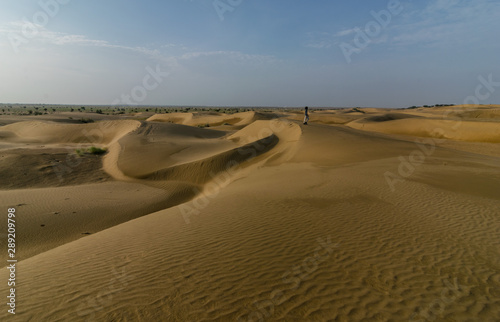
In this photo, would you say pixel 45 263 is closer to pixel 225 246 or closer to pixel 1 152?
pixel 225 246

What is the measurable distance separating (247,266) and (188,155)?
45.5ft

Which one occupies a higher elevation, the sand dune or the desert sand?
the sand dune

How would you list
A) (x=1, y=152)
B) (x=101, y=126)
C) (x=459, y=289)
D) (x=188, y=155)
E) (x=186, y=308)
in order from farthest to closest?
(x=101, y=126) < (x=188, y=155) < (x=1, y=152) < (x=459, y=289) < (x=186, y=308)

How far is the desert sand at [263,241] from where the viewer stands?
3.41 meters

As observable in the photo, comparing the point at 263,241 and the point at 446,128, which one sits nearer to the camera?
the point at 263,241

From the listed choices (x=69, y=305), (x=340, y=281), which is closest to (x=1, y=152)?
(x=69, y=305)

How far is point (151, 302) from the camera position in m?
3.46

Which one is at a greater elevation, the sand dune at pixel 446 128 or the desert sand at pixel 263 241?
the sand dune at pixel 446 128

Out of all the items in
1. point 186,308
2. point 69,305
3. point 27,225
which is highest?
point 186,308

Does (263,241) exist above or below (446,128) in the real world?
below

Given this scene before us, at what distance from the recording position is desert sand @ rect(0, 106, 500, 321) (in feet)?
11.2

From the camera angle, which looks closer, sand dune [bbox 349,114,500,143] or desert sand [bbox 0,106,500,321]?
desert sand [bbox 0,106,500,321]

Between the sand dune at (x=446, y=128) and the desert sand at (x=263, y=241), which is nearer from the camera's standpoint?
the desert sand at (x=263, y=241)

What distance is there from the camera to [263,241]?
205 inches
